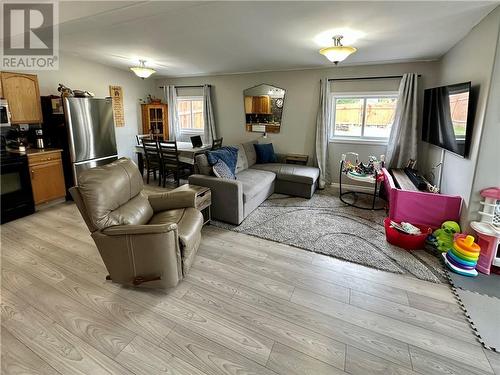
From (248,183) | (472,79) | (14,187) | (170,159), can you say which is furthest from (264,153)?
(14,187)

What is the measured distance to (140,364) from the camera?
152 cm

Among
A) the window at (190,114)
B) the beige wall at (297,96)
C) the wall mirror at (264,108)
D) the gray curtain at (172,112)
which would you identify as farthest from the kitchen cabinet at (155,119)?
the wall mirror at (264,108)

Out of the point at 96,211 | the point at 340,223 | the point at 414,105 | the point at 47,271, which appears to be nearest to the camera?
the point at 96,211

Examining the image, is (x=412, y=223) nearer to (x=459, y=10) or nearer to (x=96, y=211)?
(x=459, y=10)

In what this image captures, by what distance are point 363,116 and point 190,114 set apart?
4068mm

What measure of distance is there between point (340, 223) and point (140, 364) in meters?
2.75

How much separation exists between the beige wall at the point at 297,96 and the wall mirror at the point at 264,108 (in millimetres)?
110

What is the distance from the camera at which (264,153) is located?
5152 millimetres

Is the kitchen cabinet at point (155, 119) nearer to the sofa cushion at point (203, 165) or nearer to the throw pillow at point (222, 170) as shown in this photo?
the sofa cushion at point (203, 165)

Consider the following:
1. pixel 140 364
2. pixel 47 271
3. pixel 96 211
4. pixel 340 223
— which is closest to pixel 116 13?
pixel 96 211

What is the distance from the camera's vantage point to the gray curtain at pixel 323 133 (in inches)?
188

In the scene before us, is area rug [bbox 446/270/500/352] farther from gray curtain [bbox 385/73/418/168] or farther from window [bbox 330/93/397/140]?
window [bbox 330/93/397/140]

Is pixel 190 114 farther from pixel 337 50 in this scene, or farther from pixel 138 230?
pixel 138 230

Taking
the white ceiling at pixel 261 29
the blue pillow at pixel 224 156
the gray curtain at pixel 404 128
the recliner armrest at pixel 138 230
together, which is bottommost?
the recliner armrest at pixel 138 230
